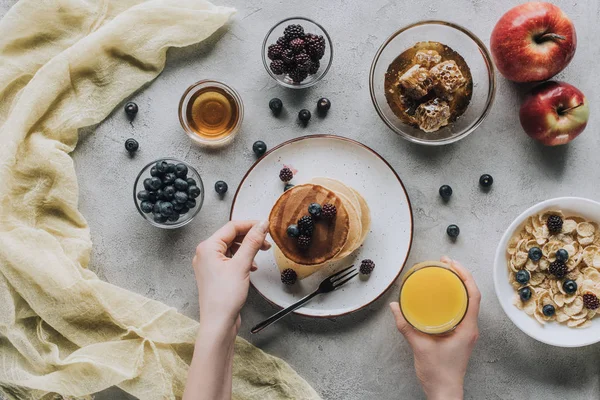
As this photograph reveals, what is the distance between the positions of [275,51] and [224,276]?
814 mm

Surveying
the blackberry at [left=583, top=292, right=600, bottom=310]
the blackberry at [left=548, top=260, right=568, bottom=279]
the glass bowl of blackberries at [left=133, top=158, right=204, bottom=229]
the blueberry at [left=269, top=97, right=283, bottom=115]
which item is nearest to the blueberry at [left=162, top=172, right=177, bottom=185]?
the glass bowl of blackberries at [left=133, top=158, right=204, bottom=229]

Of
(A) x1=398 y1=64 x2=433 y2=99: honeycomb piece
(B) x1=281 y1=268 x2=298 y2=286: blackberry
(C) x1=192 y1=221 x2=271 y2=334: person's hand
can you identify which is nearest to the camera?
(C) x1=192 y1=221 x2=271 y2=334: person's hand

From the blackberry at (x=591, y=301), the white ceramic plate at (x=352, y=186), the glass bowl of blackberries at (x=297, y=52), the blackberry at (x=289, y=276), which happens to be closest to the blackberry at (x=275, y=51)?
the glass bowl of blackberries at (x=297, y=52)

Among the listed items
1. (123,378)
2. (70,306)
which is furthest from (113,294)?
(123,378)

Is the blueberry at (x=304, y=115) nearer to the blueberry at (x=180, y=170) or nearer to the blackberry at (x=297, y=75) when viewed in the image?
the blackberry at (x=297, y=75)

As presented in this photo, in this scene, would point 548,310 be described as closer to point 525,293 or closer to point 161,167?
point 525,293

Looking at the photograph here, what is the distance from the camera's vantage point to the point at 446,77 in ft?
6.56

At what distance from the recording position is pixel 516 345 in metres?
2.19

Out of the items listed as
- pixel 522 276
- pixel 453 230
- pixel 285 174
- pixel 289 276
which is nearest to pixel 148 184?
pixel 285 174

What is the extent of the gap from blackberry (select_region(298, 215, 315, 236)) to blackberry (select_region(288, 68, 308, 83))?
0.51 meters

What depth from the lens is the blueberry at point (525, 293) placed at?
6.73 feet

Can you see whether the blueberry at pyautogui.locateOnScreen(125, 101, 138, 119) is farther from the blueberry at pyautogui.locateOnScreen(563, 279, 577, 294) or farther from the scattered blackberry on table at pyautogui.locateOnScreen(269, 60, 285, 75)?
the blueberry at pyautogui.locateOnScreen(563, 279, 577, 294)

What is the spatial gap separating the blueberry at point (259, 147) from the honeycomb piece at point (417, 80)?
56cm

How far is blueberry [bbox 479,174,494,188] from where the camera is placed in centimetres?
215
